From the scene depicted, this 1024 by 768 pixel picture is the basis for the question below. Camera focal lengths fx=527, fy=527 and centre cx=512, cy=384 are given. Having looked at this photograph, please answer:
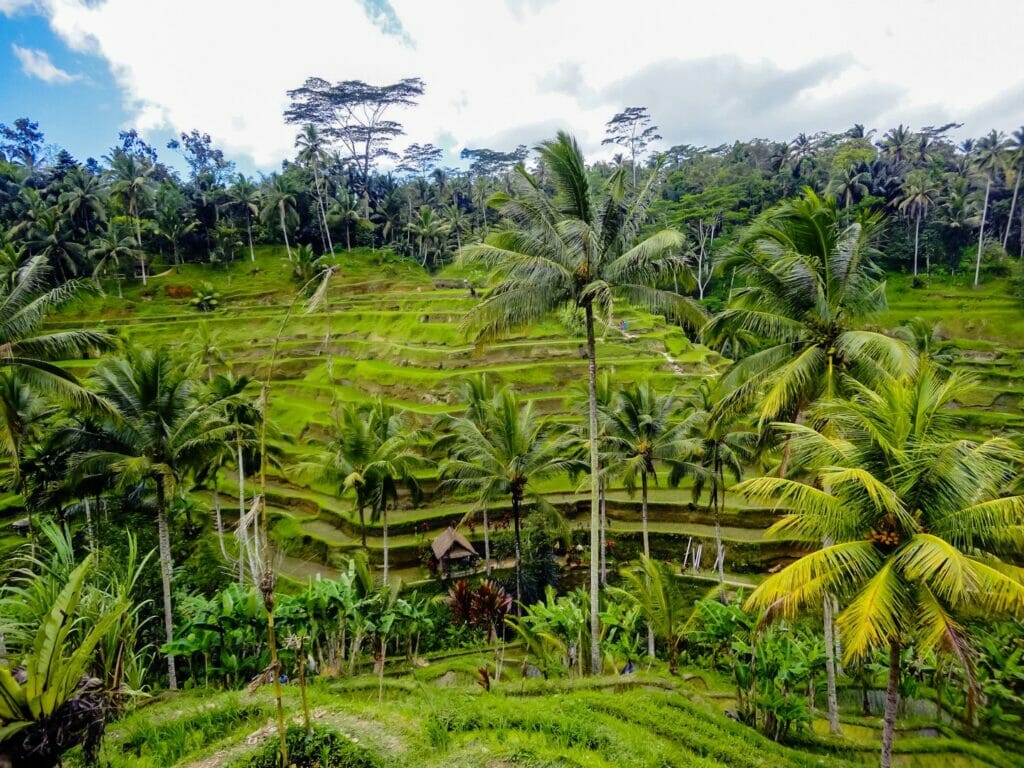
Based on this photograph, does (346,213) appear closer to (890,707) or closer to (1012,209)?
(890,707)

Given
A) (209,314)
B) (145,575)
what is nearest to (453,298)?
(209,314)

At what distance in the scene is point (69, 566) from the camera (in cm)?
664

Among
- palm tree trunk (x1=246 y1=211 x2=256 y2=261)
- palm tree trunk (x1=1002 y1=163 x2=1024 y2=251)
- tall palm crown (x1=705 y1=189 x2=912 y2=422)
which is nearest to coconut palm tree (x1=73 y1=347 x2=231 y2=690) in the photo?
tall palm crown (x1=705 y1=189 x2=912 y2=422)

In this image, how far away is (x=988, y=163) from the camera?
153 ft

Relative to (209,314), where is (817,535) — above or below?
below

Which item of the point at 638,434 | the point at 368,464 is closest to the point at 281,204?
the point at 368,464

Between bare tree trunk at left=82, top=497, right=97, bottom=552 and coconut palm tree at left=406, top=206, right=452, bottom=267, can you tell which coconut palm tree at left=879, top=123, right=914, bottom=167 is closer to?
coconut palm tree at left=406, top=206, right=452, bottom=267

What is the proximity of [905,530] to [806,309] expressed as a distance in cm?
549

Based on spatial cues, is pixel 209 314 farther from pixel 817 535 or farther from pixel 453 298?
pixel 817 535

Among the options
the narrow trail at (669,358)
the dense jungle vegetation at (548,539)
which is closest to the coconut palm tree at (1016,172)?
the dense jungle vegetation at (548,539)

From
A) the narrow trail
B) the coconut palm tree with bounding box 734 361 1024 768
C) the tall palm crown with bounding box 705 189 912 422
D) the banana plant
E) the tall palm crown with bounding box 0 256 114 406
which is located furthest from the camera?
the narrow trail

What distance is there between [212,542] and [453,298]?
2577cm

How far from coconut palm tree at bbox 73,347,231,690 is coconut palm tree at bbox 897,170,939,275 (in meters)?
58.3

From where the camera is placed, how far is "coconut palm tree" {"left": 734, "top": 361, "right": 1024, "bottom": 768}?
6121mm
